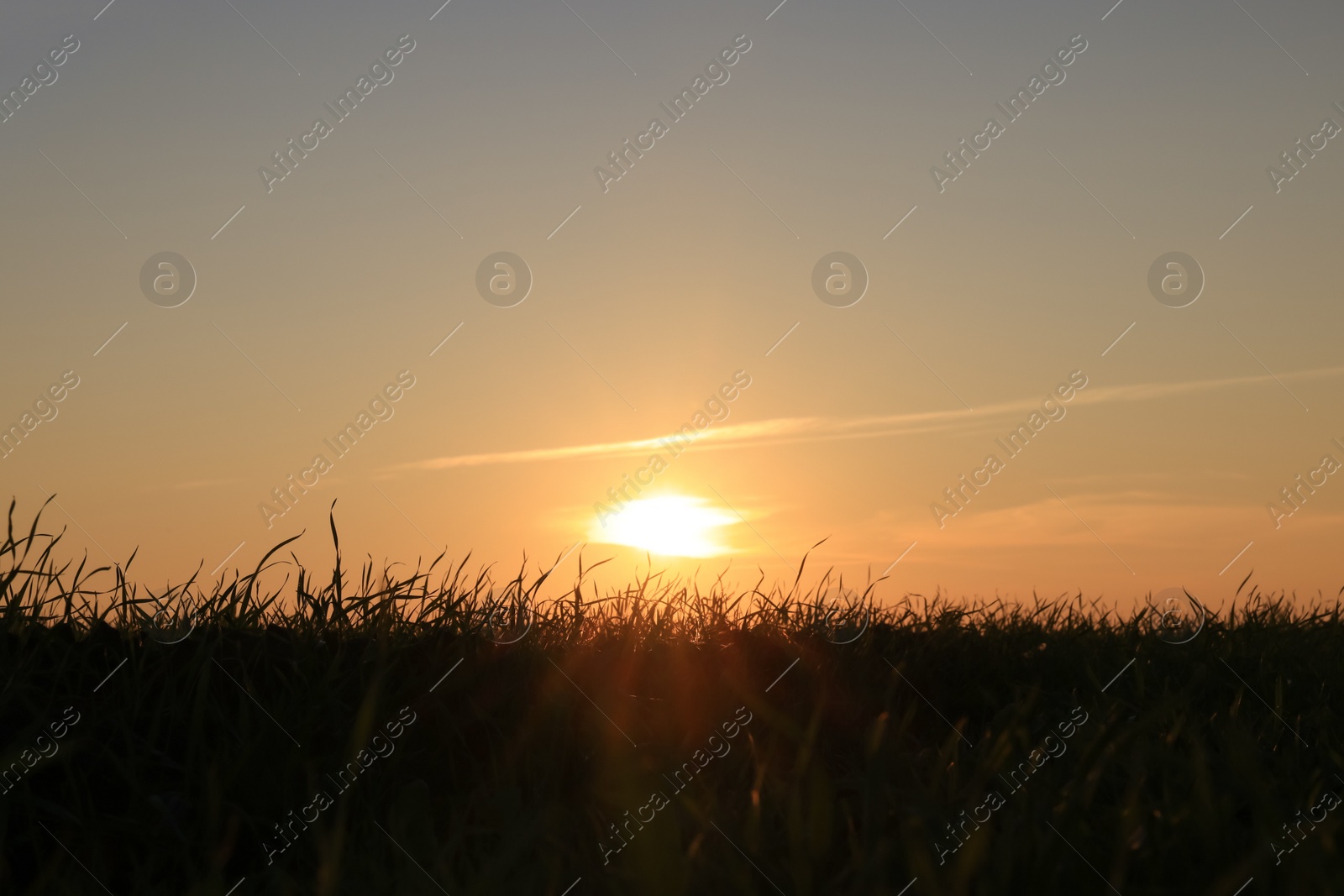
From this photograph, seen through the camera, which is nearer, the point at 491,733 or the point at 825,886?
the point at 825,886

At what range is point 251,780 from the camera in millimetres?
3033

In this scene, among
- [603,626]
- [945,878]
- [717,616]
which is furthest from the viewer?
[717,616]

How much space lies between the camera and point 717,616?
5.57 meters

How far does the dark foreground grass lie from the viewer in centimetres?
244

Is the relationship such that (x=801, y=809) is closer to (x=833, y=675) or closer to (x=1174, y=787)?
(x=1174, y=787)

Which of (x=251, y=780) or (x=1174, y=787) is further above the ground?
(x=251, y=780)

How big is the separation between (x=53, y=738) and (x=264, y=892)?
3.23ft

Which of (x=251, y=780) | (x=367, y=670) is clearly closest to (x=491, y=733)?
(x=367, y=670)

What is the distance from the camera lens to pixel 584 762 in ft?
11.4

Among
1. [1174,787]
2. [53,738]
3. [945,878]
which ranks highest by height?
[53,738]

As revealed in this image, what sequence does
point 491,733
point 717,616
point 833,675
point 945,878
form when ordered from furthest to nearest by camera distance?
point 717,616
point 833,675
point 491,733
point 945,878

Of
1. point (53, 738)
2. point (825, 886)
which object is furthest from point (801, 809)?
point (53, 738)

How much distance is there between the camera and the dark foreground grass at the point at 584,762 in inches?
95.9

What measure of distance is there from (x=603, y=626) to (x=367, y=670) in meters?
1.64
